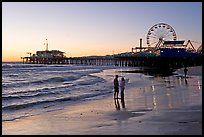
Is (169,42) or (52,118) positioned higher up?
(169,42)

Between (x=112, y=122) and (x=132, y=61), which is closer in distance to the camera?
(x=112, y=122)

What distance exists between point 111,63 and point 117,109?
117 meters

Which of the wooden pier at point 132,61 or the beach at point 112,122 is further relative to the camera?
the wooden pier at point 132,61

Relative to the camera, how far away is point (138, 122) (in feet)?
33.6

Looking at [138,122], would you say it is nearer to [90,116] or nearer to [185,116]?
[185,116]

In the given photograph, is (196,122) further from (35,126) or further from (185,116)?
(35,126)

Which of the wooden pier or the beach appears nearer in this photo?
the beach

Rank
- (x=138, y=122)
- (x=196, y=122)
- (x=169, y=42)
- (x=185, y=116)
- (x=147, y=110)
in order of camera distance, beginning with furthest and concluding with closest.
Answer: (x=169, y=42)
(x=147, y=110)
(x=185, y=116)
(x=138, y=122)
(x=196, y=122)

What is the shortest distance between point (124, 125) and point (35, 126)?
8.78 feet

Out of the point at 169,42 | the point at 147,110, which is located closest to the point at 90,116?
the point at 147,110

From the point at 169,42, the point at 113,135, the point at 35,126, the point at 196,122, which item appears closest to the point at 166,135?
the point at 113,135

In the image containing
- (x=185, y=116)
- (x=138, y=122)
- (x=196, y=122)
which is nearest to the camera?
(x=196, y=122)

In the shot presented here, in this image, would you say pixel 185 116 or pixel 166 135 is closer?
pixel 166 135

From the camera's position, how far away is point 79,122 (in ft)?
35.7
